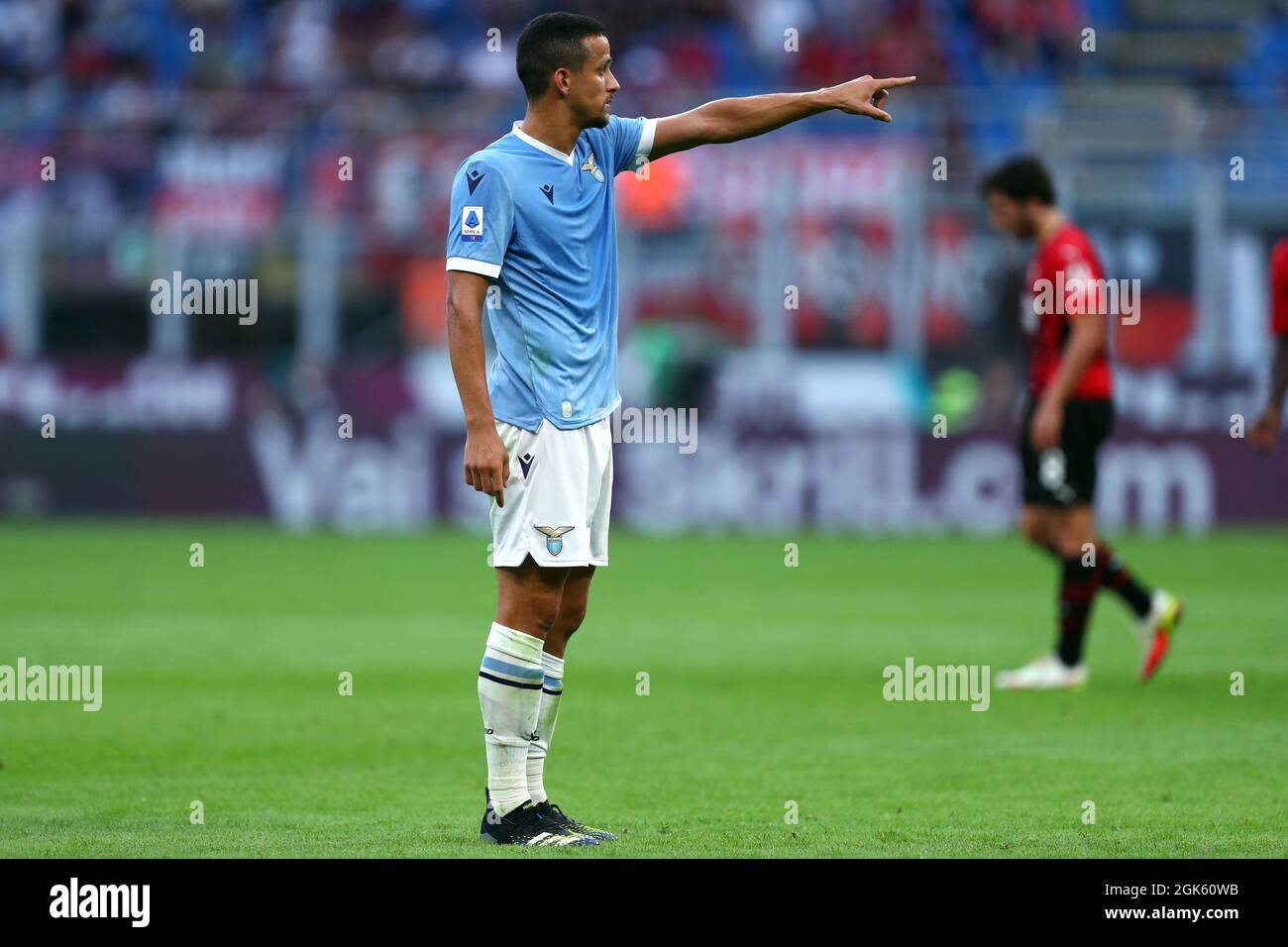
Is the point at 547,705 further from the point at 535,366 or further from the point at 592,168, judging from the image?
the point at 592,168

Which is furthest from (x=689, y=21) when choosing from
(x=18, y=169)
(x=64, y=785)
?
(x=64, y=785)

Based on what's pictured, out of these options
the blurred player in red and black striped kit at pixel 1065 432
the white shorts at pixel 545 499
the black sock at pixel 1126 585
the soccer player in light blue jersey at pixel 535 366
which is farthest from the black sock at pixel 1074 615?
the white shorts at pixel 545 499

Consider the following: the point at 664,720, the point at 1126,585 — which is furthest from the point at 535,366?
the point at 1126,585

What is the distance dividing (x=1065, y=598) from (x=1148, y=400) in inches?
447

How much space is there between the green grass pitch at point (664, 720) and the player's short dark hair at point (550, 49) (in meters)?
2.15

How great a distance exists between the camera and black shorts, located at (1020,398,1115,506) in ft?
31.4

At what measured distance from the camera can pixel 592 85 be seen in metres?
5.70

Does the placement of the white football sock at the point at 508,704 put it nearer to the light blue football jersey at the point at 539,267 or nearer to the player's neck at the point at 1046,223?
the light blue football jersey at the point at 539,267

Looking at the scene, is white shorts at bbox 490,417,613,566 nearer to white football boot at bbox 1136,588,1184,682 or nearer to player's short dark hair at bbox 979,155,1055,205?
player's short dark hair at bbox 979,155,1055,205

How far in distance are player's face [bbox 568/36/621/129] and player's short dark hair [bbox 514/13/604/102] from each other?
22 millimetres

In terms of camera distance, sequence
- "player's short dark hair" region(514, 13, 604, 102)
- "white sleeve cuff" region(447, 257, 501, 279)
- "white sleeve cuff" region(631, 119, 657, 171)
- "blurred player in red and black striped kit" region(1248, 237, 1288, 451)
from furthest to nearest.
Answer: "blurred player in red and black striped kit" region(1248, 237, 1288, 451)
"white sleeve cuff" region(631, 119, 657, 171)
"player's short dark hair" region(514, 13, 604, 102)
"white sleeve cuff" region(447, 257, 501, 279)

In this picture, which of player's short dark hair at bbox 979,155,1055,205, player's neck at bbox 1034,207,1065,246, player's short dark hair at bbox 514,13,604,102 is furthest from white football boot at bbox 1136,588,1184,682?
player's short dark hair at bbox 514,13,604,102
